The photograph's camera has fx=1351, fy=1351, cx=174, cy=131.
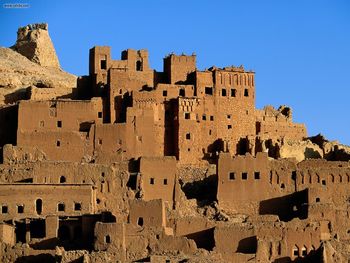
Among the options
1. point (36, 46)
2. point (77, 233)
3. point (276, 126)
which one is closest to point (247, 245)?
point (77, 233)

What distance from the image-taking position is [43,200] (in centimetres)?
6656

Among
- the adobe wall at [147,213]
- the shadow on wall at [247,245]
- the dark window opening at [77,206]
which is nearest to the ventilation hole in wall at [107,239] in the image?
the adobe wall at [147,213]

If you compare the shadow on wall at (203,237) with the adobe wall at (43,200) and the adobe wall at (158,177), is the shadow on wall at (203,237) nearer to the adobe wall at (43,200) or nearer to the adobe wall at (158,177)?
the adobe wall at (158,177)

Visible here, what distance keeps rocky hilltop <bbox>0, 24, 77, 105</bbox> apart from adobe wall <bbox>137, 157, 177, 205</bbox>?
998 cm

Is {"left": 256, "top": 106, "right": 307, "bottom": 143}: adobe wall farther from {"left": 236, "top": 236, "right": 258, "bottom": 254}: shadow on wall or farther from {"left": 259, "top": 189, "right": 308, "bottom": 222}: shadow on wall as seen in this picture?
{"left": 236, "top": 236, "right": 258, "bottom": 254}: shadow on wall

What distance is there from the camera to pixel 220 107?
75.8m

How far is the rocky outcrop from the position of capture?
91000mm

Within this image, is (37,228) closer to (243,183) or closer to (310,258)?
(243,183)

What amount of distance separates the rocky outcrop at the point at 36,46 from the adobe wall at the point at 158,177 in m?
22.8

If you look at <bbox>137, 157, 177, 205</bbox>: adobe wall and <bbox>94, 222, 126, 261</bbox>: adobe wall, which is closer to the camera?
<bbox>94, 222, 126, 261</bbox>: adobe wall

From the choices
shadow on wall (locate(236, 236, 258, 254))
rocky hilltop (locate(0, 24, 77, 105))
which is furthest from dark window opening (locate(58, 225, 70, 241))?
rocky hilltop (locate(0, 24, 77, 105))

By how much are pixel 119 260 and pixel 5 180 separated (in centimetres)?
966

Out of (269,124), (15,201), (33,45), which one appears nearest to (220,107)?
(269,124)

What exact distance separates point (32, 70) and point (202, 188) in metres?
19.3
